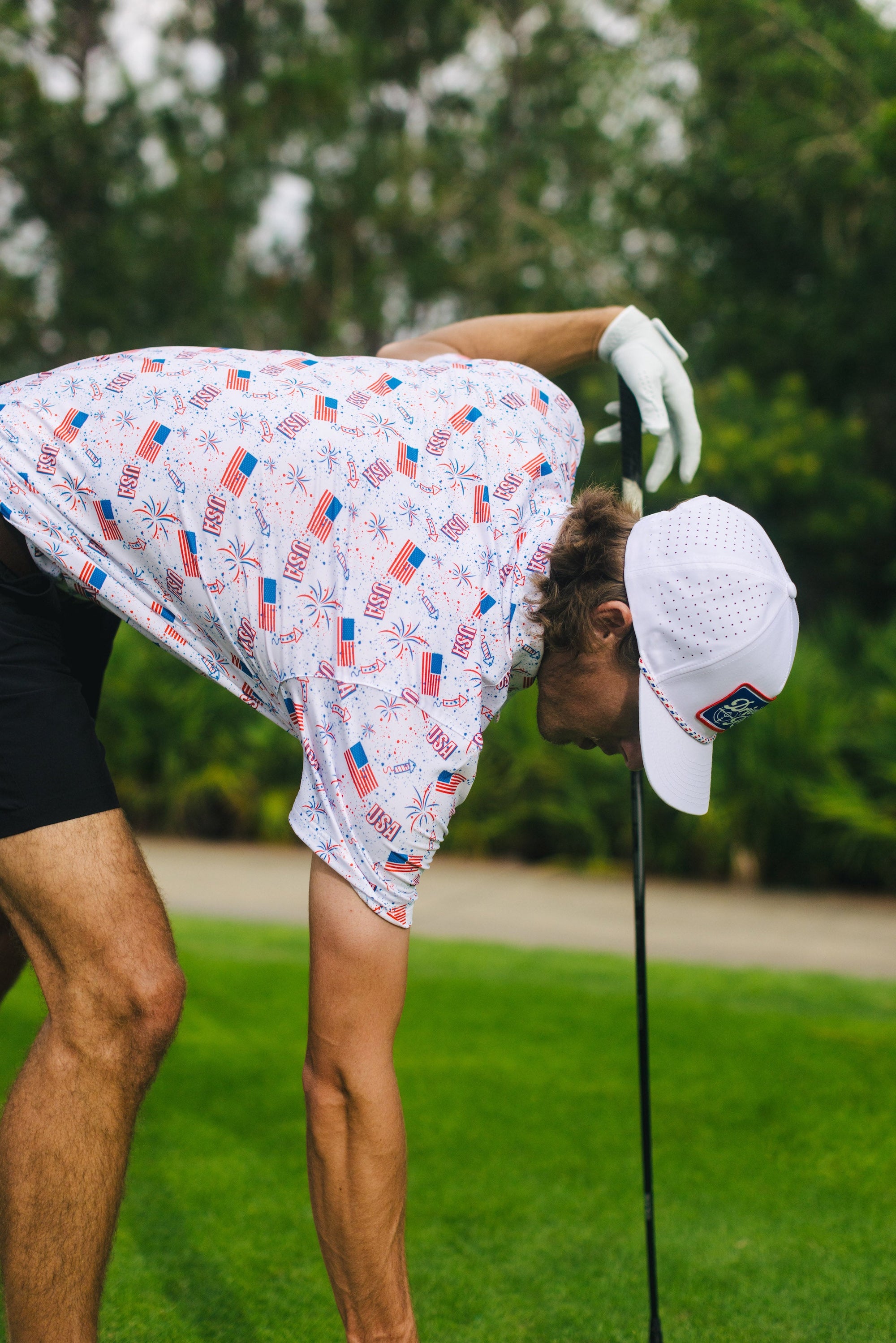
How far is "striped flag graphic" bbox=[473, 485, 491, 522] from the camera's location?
6.16 feet

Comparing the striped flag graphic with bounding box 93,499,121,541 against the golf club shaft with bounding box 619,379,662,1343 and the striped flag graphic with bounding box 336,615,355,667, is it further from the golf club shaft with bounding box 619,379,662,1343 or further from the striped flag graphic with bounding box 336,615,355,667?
the golf club shaft with bounding box 619,379,662,1343

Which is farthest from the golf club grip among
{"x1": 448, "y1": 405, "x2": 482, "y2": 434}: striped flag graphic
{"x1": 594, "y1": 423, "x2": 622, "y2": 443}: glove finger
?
{"x1": 448, "y1": 405, "x2": 482, "y2": 434}: striped flag graphic

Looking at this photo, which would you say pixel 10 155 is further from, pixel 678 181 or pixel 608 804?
pixel 608 804

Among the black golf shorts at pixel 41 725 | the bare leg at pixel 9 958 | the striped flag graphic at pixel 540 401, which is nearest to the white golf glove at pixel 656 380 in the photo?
the striped flag graphic at pixel 540 401

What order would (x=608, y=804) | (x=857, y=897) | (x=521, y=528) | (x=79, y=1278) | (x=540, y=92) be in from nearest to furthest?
(x=79, y=1278) → (x=521, y=528) → (x=857, y=897) → (x=608, y=804) → (x=540, y=92)

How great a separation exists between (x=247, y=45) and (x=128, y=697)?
32.9ft

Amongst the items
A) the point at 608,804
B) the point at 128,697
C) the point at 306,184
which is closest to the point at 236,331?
the point at 306,184

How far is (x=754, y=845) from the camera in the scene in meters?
6.57

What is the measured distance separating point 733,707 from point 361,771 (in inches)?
25.2

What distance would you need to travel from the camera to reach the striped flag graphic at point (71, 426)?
6.34 ft

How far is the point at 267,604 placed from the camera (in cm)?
180

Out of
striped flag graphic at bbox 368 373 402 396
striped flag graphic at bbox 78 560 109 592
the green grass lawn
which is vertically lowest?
the green grass lawn

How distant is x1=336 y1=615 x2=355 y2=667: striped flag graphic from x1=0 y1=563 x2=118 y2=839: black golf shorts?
1.53 feet

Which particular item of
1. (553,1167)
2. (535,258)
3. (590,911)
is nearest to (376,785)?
(553,1167)
